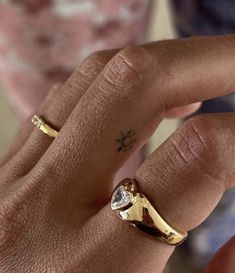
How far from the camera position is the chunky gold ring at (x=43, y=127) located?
48 cm

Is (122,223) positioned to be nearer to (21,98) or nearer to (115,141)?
(115,141)

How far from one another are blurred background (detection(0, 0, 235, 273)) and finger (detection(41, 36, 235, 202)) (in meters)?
0.24

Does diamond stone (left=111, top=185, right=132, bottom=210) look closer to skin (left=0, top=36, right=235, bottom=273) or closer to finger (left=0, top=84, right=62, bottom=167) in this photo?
skin (left=0, top=36, right=235, bottom=273)

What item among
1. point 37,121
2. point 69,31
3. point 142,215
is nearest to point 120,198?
point 142,215

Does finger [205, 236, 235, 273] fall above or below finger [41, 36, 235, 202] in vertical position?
below

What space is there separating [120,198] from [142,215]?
0.06ft

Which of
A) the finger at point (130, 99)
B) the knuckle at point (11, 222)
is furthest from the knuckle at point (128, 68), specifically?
the knuckle at point (11, 222)

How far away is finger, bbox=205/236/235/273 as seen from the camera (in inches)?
16.4

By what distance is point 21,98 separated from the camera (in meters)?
0.84

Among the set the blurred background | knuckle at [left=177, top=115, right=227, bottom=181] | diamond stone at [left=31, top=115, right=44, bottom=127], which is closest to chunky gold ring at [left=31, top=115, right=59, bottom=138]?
diamond stone at [left=31, top=115, right=44, bottom=127]

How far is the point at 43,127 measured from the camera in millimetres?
482

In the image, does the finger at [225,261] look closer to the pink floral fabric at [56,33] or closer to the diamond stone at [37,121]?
the diamond stone at [37,121]

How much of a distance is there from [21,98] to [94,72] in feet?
1.24

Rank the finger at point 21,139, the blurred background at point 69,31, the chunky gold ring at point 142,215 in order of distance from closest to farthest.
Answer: the chunky gold ring at point 142,215 < the finger at point 21,139 < the blurred background at point 69,31
